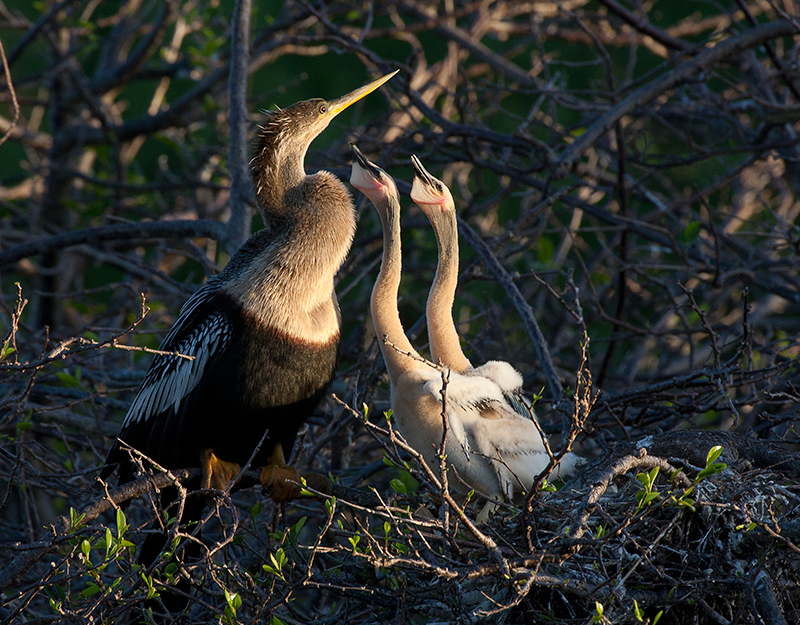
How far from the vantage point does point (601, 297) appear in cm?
530

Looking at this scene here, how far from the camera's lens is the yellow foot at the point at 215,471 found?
2.92 m

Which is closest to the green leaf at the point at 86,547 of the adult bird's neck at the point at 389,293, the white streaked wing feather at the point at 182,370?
the white streaked wing feather at the point at 182,370

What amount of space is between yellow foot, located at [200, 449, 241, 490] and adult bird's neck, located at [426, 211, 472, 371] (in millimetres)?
851

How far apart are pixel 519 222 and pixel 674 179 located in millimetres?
6270

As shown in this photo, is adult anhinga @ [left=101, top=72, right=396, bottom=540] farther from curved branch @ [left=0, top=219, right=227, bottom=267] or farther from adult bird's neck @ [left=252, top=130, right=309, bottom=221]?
curved branch @ [left=0, top=219, right=227, bottom=267]

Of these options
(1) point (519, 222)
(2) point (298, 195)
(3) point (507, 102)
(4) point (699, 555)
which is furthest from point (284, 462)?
(3) point (507, 102)

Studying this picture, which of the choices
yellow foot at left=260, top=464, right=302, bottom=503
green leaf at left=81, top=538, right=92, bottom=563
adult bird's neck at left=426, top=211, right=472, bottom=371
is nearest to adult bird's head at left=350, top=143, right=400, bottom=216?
adult bird's neck at left=426, top=211, right=472, bottom=371

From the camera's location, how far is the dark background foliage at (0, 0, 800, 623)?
6.96ft

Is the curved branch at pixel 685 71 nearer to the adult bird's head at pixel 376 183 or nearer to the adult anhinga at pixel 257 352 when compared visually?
the adult bird's head at pixel 376 183

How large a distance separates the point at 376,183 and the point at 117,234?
1291 mm

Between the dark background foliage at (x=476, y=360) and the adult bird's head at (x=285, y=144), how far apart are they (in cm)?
26

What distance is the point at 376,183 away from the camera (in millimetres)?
3055

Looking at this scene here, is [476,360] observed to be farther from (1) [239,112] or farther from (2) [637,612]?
(2) [637,612]

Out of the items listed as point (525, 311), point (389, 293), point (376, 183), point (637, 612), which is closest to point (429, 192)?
point (376, 183)
